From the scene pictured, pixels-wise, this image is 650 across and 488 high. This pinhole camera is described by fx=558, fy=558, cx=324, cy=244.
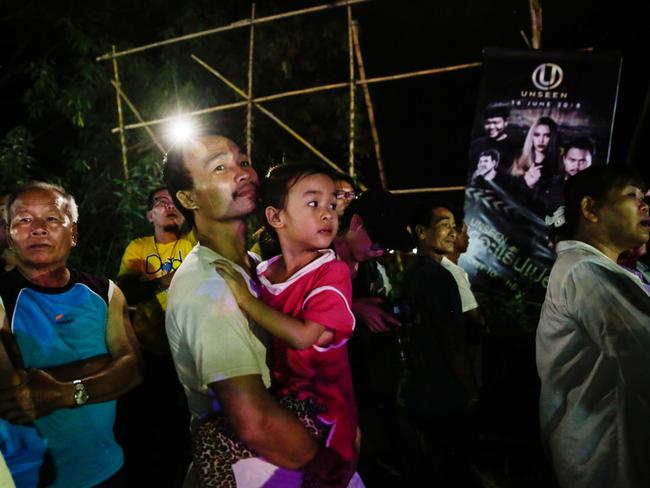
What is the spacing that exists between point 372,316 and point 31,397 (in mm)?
1821

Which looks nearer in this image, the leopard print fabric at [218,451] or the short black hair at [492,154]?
the leopard print fabric at [218,451]

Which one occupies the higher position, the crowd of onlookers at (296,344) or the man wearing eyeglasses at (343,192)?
the man wearing eyeglasses at (343,192)

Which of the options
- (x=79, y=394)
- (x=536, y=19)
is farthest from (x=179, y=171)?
(x=536, y=19)

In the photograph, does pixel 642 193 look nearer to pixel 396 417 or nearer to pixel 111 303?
pixel 396 417

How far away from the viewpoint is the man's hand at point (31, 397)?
2.45m

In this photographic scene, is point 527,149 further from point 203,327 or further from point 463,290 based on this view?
point 203,327

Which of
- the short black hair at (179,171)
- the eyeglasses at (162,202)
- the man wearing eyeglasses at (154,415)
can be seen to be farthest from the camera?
the eyeglasses at (162,202)

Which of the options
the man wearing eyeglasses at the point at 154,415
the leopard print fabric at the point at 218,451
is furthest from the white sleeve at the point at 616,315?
the man wearing eyeglasses at the point at 154,415

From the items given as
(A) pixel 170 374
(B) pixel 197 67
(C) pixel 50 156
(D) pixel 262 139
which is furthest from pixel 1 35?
(A) pixel 170 374

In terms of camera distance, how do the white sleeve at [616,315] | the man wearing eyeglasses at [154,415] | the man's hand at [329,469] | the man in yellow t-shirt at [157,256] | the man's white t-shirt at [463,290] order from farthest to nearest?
the man in yellow t-shirt at [157,256], the man's white t-shirt at [463,290], the man wearing eyeglasses at [154,415], the white sleeve at [616,315], the man's hand at [329,469]

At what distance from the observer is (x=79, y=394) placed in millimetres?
2605

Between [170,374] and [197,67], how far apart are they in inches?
322

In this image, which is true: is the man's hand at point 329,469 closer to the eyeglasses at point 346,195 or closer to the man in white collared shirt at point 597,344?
the man in white collared shirt at point 597,344

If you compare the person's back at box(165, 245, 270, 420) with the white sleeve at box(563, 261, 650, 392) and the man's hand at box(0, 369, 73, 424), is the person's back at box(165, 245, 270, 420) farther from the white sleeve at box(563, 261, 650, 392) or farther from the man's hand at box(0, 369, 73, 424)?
the white sleeve at box(563, 261, 650, 392)
